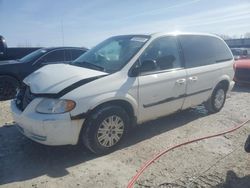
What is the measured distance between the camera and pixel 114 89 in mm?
4098

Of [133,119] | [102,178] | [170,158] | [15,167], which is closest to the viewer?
[102,178]

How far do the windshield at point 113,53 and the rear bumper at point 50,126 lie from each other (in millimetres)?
1079

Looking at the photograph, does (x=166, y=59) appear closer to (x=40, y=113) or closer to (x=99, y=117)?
(x=99, y=117)

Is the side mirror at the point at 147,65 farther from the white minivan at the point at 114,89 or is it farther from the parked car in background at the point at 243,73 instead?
the parked car in background at the point at 243,73

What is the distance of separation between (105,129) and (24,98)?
134 centimetres

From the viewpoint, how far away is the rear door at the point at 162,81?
455 centimetres

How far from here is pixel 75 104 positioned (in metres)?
3.74

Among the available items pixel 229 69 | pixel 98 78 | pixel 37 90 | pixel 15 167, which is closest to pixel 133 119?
pixel 98 78

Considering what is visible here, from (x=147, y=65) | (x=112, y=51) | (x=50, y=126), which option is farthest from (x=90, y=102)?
(x=112, y=51)

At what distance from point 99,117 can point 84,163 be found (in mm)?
691

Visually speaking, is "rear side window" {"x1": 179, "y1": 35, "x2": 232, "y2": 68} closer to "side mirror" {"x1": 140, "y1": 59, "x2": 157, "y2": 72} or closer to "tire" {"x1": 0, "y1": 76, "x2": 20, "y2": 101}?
"side mirror" {"x1": 140, "y1": 59, "x2": 157, "y2": 72}

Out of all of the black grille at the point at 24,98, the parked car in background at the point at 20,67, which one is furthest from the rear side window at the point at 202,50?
the parked car in background at the point at 20,67

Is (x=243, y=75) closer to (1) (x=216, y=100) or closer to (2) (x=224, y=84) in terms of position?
(2) (x=224, y=84)

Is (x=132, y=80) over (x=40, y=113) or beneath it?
over
